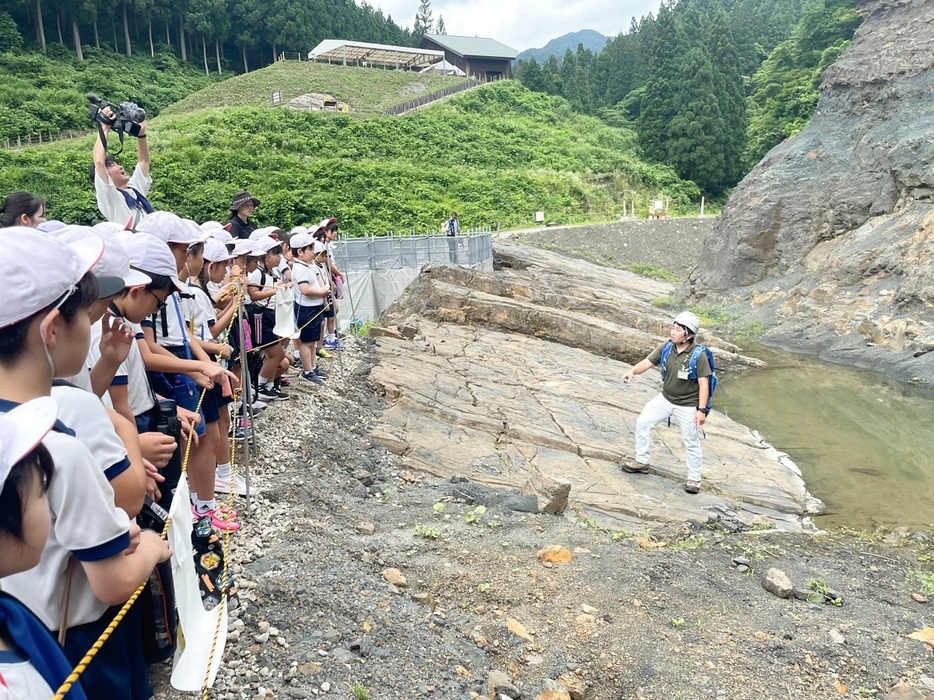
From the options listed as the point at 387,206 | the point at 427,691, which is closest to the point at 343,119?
the point at 387,206

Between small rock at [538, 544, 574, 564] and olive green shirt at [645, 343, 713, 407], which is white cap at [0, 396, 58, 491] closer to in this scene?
small rock at [538, 544, 574, 564]

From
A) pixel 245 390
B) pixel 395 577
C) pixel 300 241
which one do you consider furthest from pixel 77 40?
pixel 395 577

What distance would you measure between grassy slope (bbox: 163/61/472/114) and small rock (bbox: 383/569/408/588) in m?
44.5

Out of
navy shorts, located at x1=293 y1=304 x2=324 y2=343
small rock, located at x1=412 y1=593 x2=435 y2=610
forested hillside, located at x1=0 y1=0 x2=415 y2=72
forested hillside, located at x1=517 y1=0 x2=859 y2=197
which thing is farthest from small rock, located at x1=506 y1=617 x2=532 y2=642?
forested hillside, located at x1=0 y1=0 x2=415 y2=72

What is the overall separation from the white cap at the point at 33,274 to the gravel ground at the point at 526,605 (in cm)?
195

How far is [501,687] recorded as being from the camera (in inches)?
148

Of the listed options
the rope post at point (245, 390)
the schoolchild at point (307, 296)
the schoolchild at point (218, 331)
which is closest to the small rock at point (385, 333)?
the schoolchild at point (307, 296)

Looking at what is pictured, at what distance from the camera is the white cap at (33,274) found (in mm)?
1824

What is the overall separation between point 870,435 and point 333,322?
29.4 feet

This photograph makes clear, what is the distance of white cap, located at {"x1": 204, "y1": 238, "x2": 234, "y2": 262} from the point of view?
224 inches

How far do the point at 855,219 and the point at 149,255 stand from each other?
20326 mm

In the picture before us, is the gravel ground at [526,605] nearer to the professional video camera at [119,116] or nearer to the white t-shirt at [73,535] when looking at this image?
the white t-shirt at [73,535]

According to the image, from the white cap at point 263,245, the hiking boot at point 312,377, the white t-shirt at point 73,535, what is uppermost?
the white cap at point 263,245

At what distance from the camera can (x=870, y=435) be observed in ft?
35.4
